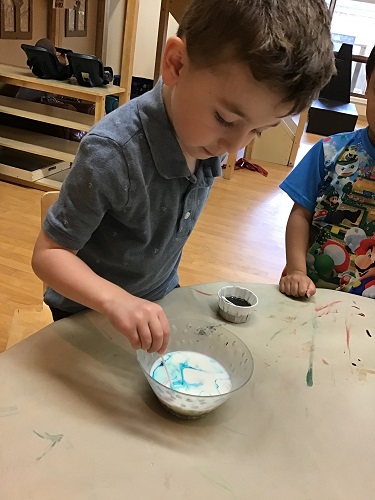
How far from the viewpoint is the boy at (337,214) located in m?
1.03

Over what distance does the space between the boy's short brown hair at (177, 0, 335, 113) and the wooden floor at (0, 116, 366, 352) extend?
1048 millimetres

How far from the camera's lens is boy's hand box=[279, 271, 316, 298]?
0.85 metres

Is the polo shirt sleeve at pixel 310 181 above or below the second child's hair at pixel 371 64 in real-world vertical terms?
below

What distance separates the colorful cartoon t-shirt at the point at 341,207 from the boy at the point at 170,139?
404mm

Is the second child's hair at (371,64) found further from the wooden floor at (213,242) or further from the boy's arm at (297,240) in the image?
the wooden floor at (213,242)

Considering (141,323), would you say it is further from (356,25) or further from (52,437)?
(356,25)

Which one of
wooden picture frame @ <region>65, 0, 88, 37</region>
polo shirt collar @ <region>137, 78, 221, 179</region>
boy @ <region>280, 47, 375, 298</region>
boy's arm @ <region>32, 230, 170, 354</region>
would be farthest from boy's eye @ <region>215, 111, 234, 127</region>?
wooden picture frame @ <region>65, 0, 88, 37</region>

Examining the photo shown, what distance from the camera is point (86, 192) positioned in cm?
58

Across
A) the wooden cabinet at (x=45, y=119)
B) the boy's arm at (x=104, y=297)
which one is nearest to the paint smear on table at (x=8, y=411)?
the boy's arm at (x=104, y=297)

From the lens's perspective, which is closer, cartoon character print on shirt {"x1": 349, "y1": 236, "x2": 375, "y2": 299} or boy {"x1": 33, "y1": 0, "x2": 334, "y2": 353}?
boy {"x1": 33, "y1": 0, "x2": 334, "y2": 353}

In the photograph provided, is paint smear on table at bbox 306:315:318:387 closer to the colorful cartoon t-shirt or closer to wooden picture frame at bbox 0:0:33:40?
the colorful cartoon t-shirt

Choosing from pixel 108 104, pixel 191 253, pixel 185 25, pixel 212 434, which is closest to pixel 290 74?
pixel 185 25

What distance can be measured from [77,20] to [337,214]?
3.40 m

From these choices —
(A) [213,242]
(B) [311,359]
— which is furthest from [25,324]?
(A) [213,242]
